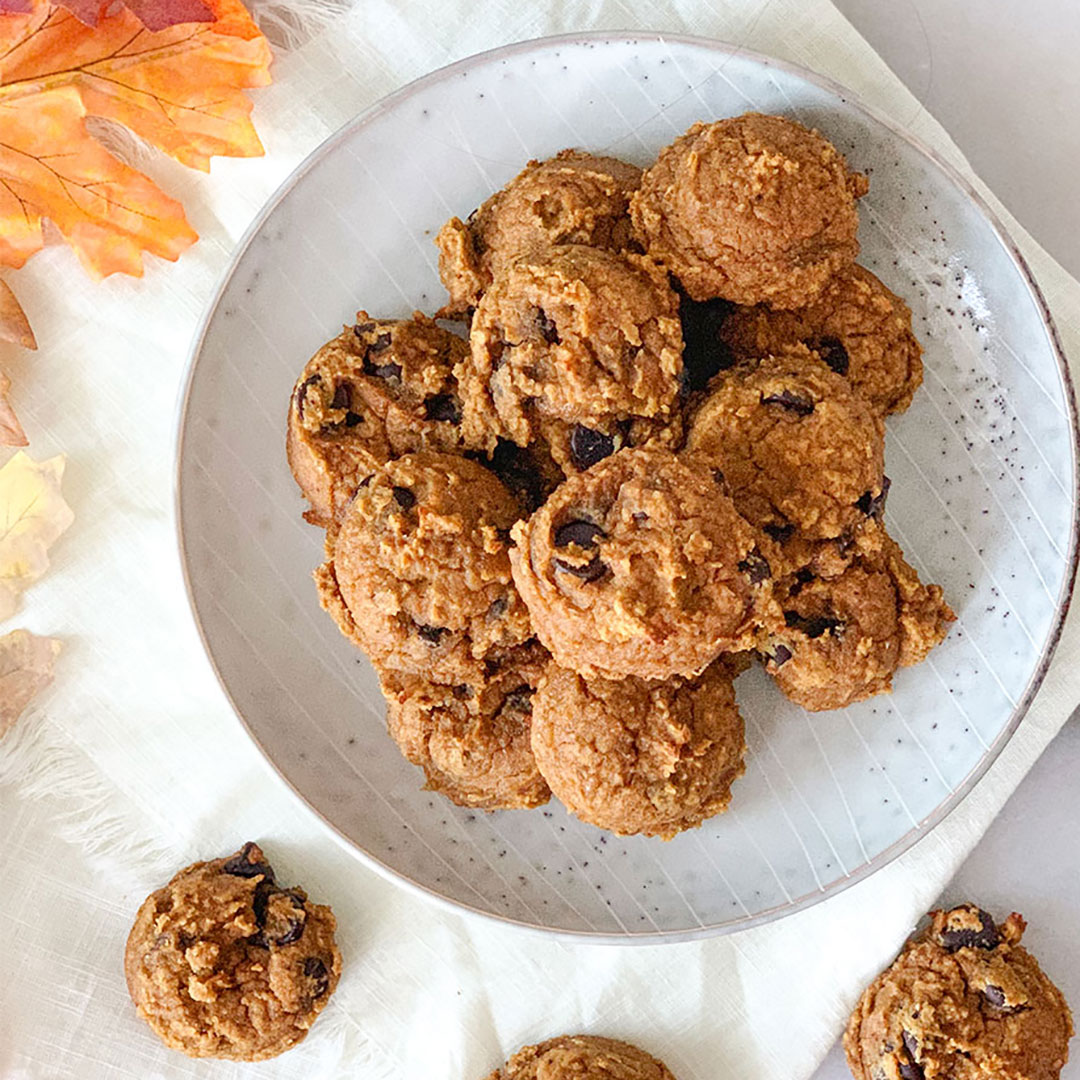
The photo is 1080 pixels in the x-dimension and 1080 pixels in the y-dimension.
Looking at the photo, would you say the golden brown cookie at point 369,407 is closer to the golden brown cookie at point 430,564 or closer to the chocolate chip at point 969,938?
the golden brown cookie at point 430,564

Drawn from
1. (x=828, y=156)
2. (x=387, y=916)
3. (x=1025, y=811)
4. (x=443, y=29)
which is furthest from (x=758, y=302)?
(x=387, y=916)

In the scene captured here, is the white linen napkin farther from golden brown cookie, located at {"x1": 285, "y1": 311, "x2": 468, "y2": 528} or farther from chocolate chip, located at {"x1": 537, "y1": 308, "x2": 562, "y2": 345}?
chocolate chip, located at {"x1": 537, "y1": 308, "x2": 562, "y2": 345}

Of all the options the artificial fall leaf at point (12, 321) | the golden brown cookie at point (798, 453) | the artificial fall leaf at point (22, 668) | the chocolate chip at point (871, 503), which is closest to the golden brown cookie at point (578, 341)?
the golden brown cookie at point (798, 453)

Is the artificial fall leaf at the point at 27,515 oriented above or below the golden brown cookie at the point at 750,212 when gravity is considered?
above

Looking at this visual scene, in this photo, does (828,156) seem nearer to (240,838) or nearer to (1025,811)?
(1025,811)

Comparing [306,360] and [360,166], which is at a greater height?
[360,166]

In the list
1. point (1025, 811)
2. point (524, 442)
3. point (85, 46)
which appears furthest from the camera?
point (1025, 811)
